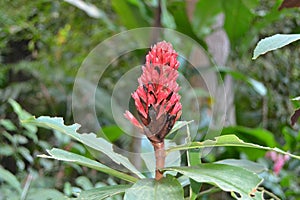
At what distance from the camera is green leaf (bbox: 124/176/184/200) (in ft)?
1.88

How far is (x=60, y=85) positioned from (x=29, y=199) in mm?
1523

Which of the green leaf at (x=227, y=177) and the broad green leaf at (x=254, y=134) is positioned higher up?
the broad green leaf at (x=254, y=134)

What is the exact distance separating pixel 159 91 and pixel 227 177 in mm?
156

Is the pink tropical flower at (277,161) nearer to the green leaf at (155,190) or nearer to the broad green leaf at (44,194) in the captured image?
the broad green leaf at (44,194)

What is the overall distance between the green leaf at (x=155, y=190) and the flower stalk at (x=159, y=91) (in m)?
0.04

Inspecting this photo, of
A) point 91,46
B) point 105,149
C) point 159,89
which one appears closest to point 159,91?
point 159,89

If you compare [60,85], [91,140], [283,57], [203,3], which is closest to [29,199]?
[91,140]

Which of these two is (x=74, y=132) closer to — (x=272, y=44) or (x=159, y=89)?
(x=159, y=89)

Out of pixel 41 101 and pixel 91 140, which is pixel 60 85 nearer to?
pixel 41 101

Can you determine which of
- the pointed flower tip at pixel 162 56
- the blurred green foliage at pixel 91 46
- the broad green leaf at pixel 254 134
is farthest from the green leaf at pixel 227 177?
the blurred green foliage at pixel 91 46

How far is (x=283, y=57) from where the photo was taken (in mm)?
2744

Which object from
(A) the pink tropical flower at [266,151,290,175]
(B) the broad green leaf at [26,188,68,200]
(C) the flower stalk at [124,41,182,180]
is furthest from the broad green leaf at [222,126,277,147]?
(C) the flower stalk at [124,41,182,180]

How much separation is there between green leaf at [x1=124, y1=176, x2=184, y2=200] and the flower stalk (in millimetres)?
35

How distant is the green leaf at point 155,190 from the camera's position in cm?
57
